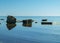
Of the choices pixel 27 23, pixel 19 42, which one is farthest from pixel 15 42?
pixel 27 23

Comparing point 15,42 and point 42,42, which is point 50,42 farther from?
point 15,42

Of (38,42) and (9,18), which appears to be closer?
(38,42)

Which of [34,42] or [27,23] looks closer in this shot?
[34,42]

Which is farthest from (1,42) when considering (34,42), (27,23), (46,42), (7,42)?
(27,23)

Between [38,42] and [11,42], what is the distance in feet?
12.9

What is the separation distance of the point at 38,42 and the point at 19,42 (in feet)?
9.08

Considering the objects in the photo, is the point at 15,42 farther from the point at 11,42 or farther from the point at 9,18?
the point at 9,18

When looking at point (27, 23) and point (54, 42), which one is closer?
point (54, 42)

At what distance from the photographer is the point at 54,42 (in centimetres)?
2494

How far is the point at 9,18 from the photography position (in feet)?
188

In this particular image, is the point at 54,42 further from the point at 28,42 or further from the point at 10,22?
the point at 10,22

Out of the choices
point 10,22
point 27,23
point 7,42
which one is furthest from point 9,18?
point 7,42

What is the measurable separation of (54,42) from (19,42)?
504cm

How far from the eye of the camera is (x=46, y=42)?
82.3 feet
